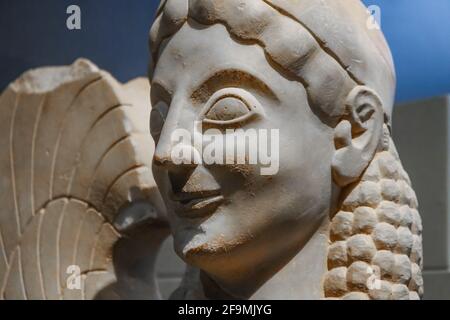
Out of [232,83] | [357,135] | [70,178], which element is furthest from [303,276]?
[70,178]

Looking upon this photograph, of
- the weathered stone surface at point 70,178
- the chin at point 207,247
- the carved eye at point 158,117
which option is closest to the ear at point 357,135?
the chin at point 207,247

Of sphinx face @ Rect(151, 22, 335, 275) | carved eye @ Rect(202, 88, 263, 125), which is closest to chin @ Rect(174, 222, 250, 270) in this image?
sphinx face @ Rect(151, 22, 335, 275)

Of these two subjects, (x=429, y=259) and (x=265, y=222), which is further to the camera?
(x=429, y=259)

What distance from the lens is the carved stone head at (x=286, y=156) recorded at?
82.2 inches

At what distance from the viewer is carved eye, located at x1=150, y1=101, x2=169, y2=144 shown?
2246mm

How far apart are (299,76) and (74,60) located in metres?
1.25

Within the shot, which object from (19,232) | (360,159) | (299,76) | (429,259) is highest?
(299,76)

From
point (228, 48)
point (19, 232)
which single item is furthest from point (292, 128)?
point (19, 232)

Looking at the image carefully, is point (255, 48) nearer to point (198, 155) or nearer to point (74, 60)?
point (198, 155)

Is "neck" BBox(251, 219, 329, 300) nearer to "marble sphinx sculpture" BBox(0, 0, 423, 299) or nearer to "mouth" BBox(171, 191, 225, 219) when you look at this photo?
"marble sphinx sculpture" BBox(0, 0, 423, 299)

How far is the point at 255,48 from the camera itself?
6.90 feet

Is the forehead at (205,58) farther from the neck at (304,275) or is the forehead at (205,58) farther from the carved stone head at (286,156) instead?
the neck at (304,275)

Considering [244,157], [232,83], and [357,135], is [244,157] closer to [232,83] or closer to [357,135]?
[232,83]

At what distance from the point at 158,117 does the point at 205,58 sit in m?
0.25
